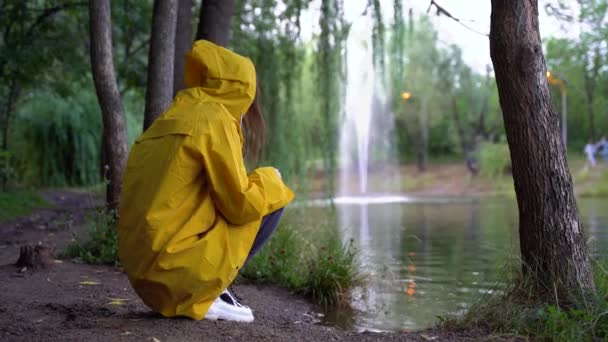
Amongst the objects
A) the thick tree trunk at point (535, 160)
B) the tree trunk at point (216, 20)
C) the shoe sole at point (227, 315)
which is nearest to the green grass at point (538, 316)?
the thick tree trunk at point (535, 160)

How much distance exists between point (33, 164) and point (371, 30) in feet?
43.1

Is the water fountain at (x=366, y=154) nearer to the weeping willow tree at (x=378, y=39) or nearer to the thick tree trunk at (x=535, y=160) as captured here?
the weeping willow tree at (x=378, y=39)

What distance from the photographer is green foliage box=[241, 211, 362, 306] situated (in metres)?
6.45

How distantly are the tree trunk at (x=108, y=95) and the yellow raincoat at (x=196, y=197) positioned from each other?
9.24ft

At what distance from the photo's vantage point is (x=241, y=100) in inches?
143

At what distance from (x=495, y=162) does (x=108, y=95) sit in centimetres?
2410

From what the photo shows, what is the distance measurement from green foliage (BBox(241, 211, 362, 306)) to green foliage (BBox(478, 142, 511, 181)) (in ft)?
73.4

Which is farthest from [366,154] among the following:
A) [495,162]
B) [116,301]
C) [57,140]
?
[116,301]

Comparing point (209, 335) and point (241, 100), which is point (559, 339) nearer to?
point (209, 335)

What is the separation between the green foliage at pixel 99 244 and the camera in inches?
239

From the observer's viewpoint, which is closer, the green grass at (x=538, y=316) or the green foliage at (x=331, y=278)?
the green grass at (x=538, y=316)

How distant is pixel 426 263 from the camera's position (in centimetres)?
891

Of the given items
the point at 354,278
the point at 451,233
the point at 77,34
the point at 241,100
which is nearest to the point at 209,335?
the point at 241,100

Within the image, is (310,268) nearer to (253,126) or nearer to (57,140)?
(253,126)
